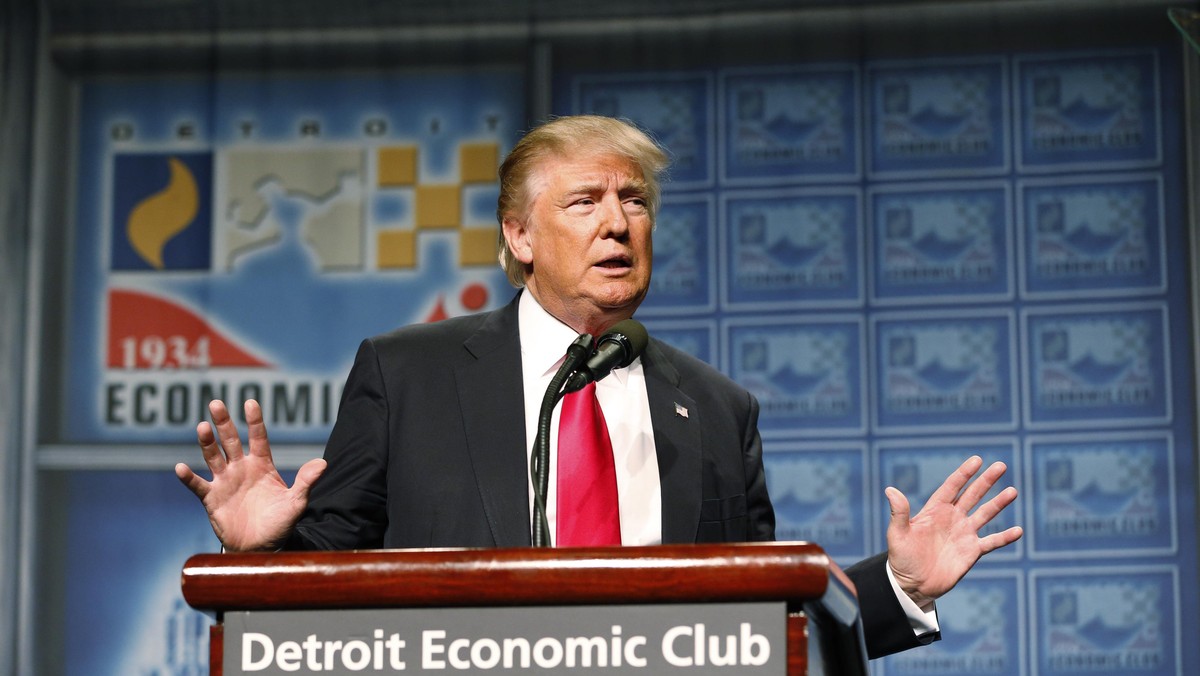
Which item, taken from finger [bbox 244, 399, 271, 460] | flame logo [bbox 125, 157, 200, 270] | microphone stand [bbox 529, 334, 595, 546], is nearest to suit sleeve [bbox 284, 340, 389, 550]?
finger [bbox 244, 399, 271, 460]

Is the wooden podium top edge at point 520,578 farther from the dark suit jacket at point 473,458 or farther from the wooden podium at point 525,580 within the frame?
the dark suit jacket at point 473,458

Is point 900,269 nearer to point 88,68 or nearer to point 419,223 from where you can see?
point 419,223

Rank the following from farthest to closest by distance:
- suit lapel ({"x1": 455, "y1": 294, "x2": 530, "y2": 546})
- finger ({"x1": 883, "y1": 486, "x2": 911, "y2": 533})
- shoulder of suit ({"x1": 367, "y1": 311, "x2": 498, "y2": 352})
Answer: shoulder of suit ({"x1": 367, "y1": 311, "x2": 498, "y2": 352}), suit lapel ({"x1": 455, "y1": 294, "x2": 530, "y2": 546}), finger ({"x1": 883, "y1": 486, "x2": 911, "y2": 533})

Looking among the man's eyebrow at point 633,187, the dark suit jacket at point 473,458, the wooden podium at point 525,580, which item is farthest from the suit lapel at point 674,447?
the wooden podium at point 525,580

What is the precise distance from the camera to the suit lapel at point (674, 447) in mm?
1505

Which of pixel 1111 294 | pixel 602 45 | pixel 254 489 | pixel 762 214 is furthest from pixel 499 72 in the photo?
pixel 254 489

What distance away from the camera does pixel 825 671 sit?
0.97m

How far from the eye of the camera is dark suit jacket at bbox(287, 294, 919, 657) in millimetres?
1439

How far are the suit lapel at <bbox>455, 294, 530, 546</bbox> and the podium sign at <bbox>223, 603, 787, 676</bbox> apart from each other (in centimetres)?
51

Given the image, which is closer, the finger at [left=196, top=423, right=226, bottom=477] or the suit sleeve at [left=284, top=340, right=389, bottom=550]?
the finger at [left=196, top=423, right=226, bottom=477]

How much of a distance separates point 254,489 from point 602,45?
8.38ft

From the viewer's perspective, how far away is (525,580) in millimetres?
880

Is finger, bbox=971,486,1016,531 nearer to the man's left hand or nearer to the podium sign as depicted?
the man's left hand

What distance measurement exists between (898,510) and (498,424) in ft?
1.55
